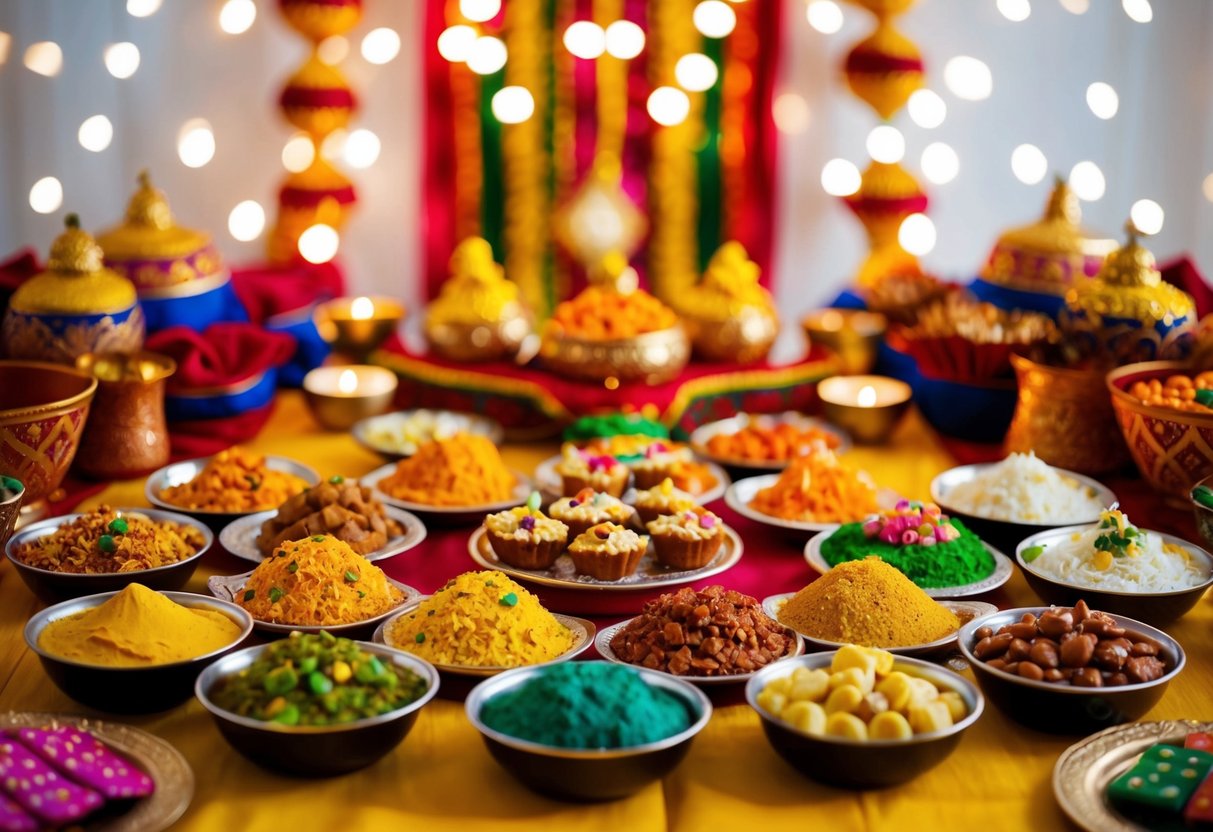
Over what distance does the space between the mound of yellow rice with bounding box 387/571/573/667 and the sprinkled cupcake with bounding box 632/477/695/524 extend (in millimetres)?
480

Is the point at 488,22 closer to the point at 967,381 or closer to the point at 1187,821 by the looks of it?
the point at 967,381

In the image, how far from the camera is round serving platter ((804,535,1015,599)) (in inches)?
91.3

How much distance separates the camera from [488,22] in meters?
4.11

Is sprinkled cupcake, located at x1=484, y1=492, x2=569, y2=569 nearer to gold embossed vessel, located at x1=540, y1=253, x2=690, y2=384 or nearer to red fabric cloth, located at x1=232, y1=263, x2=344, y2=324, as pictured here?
gold embossed vessel, located at x1=540, y1=253, x2=690, y2=384

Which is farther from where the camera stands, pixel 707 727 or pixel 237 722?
pixel 707 727

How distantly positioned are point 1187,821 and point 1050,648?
0.35 m

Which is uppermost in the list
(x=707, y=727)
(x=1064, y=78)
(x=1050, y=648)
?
(x=1064, y=78)

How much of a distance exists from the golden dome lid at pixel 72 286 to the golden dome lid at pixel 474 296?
803 mm

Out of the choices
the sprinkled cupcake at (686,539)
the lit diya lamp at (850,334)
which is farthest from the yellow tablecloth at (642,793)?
the lit diya lamp at (850,334)

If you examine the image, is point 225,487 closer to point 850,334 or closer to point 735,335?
point 735,335

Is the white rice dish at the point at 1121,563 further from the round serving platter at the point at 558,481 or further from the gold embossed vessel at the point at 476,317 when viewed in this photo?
the gold embossed vessel at the point at 476,317

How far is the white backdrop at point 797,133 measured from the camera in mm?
3871

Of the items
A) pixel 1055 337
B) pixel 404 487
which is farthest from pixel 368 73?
pixel 1055 337

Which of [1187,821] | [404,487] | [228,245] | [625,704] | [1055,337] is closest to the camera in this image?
[1187,821]
